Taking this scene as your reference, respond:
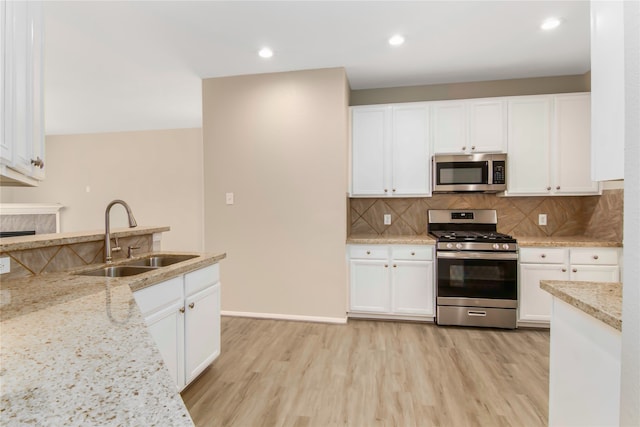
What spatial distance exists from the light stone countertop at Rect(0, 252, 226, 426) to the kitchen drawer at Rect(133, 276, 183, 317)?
0.45m

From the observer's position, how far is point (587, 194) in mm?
3213

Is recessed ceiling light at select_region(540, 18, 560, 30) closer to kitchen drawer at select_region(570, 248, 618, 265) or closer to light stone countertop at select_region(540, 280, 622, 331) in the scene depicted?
kitchen drawer at select_region(570, 248, 618, 265)

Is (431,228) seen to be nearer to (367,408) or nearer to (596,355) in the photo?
(367,408)

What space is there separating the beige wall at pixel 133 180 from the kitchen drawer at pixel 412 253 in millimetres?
3860

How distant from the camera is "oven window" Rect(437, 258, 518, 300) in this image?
121 inches

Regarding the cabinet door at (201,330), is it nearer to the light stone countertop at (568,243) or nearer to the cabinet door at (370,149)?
the cabinet door at (370,149)

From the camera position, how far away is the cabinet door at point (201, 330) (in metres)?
1.99

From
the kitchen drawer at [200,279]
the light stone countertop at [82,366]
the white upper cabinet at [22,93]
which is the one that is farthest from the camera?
the kitchen drawer at [200,279]

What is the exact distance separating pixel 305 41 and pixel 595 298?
265cm

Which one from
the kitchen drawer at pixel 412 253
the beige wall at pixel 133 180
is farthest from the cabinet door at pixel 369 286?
the beige wall at pixel 133 180

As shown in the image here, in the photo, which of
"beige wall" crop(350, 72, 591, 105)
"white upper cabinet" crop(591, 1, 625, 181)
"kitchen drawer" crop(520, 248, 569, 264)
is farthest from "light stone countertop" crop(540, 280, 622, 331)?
"beige wall" crop(350, 72, 591, 105)

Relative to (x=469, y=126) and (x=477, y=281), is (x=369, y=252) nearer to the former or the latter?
(x=477, y=281)

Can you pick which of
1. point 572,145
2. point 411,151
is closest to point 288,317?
point 411,151

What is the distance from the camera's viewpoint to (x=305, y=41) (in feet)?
9.03
